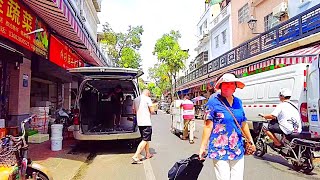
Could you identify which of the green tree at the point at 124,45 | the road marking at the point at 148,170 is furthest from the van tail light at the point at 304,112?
the green tree at the point at 124,45

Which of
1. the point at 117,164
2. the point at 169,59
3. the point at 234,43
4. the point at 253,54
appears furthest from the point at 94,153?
the point at 169,59

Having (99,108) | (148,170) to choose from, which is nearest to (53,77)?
(99,108)

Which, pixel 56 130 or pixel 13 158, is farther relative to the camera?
pixel 56 130

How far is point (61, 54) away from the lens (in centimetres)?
1228

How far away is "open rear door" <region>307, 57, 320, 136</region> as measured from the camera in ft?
24.4

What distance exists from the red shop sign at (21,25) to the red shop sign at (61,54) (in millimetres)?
1190

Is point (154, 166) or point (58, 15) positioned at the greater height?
point (58, 15)

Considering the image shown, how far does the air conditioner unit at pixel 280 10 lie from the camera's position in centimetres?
1736

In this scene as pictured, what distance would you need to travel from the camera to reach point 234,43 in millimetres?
26766

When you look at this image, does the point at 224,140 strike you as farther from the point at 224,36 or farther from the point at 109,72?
the point at 224,36

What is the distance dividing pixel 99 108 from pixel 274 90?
5.82m

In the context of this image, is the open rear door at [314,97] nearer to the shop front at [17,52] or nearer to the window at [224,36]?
the shop front at [17,52]

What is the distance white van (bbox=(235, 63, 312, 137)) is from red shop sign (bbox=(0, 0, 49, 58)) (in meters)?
7.11

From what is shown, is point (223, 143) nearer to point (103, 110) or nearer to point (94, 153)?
point (94, 153)
